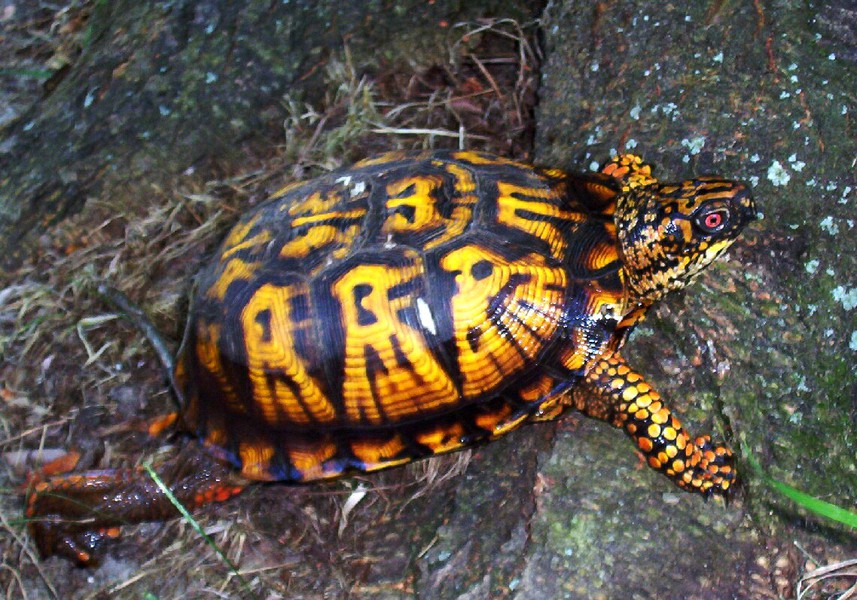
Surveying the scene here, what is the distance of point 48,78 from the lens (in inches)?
144

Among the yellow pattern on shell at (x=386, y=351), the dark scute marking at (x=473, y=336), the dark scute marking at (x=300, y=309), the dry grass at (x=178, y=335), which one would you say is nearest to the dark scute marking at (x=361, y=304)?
the yellow pattern on shell at (x=386, y=351)

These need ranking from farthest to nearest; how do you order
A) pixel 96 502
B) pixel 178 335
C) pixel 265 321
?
pixel 178 335 → pixel 96 502 → pixel 265 321

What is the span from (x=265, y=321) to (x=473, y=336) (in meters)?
0.63

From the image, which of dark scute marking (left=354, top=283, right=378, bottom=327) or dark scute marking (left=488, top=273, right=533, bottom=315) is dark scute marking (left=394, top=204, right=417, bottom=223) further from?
dark scute marking (left=488, top=273, right=533, bottom=315)

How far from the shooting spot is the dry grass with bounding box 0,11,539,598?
104 inches

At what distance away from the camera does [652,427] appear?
2.24 m

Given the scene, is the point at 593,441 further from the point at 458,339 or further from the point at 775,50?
the point at 775,50

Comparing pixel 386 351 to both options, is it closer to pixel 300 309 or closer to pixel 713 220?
pixel 300 309

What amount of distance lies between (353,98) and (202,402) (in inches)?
60.7

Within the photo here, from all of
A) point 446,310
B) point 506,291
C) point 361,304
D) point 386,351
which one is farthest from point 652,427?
point 361,304

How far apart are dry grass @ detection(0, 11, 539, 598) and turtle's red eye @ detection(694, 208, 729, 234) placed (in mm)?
1074

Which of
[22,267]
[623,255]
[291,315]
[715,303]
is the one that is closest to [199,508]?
[291,315]

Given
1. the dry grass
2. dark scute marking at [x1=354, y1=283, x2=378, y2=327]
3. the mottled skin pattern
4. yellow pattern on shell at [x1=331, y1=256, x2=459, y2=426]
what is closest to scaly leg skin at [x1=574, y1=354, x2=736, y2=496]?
the mottled skin pattern

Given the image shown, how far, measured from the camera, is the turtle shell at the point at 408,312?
7.43ft
